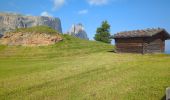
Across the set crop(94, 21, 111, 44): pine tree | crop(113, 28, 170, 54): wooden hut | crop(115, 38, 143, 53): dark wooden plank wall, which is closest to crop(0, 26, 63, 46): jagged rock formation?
crop(115, 38, 143, 53): dark wooden plank wall

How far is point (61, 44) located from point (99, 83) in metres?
37.1

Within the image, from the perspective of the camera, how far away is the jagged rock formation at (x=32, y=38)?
54.2 m

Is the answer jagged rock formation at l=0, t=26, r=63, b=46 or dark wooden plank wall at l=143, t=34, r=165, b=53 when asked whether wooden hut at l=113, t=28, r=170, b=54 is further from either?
jagged rock formation at l=0, t=26, r=63, b=46

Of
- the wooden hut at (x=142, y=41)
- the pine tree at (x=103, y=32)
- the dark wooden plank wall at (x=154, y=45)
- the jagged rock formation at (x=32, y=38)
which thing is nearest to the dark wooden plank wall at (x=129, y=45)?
the wooden hut at (x=142, y=41)

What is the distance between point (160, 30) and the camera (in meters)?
40.6

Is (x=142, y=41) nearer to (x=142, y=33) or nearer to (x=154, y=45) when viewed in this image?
(x=142, y=33)

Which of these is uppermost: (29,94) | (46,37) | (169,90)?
(46,37)

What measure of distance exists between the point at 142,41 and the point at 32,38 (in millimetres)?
27008

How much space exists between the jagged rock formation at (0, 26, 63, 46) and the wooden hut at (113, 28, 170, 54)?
55.6ft

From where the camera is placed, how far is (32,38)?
54.8 metres

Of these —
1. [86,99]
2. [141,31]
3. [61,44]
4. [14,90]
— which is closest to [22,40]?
[61,44]

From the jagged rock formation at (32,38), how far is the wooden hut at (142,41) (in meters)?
16.9

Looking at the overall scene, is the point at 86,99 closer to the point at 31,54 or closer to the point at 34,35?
the point at 31,54

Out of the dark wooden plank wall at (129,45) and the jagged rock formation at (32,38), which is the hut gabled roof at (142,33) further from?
the jagged rock formation at (32,38)
